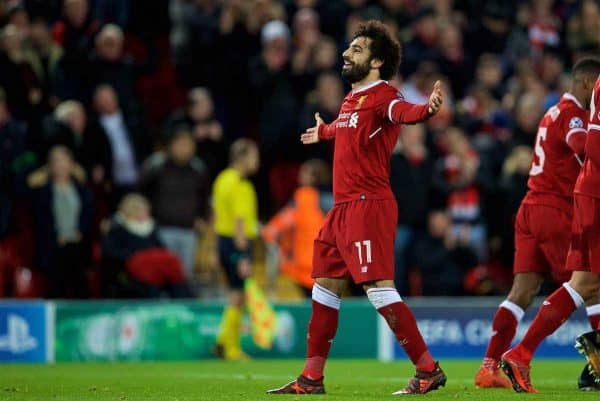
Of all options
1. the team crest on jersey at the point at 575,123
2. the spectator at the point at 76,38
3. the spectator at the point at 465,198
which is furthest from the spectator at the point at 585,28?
Answer: the team crest on jersey at the point at 575,123

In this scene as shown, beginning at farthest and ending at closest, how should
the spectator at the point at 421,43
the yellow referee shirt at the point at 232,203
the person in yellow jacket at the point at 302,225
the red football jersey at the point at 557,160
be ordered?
the spectator at the point at 421,43 → the person in yellow jacket at the point at 302,225 → the yellow referee shirt at the point at 232,203 → the red football jersey at the point at 557,160

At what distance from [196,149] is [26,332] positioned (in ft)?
11.2

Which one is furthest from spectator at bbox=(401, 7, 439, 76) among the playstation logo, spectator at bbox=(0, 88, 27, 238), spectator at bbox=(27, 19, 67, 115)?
the playstation logo

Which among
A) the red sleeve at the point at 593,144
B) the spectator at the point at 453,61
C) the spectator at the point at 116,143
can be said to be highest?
the spectator at the point at 453,61

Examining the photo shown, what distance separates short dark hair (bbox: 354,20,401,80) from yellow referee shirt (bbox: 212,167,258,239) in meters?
6.11

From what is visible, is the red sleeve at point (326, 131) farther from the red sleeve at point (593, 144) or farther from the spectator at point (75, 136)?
the spectator at point (75, 136)

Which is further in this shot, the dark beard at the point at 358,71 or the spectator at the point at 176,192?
the spectator at the point at 176,192

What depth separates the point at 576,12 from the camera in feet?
72.0

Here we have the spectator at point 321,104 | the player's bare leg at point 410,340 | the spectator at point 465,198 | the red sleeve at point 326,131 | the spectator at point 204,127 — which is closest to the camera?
the player's bare leg at point 410,340

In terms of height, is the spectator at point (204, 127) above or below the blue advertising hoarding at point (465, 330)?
above

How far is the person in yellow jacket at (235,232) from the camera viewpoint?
15164 mm

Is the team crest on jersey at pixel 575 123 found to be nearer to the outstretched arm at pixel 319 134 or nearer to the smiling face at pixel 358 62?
the smiling face at pixel 358 62

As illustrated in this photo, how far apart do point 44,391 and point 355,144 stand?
2935mm

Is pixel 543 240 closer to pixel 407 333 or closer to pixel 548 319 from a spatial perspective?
pixel 548 319
